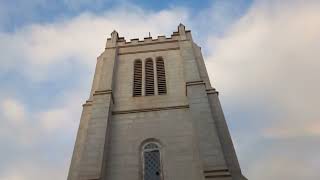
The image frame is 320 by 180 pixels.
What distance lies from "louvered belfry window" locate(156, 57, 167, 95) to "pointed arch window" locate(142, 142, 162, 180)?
3784 millimetres

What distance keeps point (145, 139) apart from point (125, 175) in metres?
2.03

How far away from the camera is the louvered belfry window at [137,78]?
62.1ft

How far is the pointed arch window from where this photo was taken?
565 inches

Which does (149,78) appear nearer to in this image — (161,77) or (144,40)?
(161,77)

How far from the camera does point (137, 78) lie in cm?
1995

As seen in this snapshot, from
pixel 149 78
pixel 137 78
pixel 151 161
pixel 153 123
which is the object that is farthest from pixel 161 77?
pixel 151 161

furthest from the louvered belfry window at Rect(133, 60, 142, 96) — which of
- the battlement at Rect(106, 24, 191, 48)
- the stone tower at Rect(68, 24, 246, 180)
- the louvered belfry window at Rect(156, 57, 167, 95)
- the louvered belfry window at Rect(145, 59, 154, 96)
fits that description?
the battlement at Rect(106, 24, 191, 48)

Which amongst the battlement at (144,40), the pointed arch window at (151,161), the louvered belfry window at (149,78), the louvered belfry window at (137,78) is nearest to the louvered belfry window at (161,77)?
the louvered belfry window at (149,78)

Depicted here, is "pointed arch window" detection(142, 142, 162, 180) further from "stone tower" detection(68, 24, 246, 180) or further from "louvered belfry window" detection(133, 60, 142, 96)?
"louvered belfry window" detection(133, 60, 142, 96)

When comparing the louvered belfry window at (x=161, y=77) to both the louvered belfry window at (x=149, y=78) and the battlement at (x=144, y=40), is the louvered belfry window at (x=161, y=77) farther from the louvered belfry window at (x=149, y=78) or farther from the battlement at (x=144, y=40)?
the battlement at (x=144, y=40)

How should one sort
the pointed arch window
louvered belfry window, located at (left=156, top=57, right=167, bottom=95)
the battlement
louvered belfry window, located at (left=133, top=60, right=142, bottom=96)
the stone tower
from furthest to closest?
the battlement, louvered belfry window, located at (left=133, top=60, right=142, bottom=96), louvered belfry window, located at (left=156, top=57, right=167, bottom=95), the pointed arch window, the stone tower

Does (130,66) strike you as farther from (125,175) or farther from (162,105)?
(125,175)

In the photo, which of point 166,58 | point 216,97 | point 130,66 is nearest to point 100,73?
point 130,66

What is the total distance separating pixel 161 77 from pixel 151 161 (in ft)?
19.8
